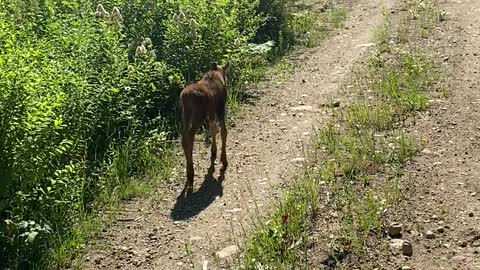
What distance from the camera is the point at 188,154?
275 inches

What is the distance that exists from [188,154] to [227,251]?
1507 millimetres

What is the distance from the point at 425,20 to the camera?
1293cm

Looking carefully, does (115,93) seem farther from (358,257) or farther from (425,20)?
(425,20)

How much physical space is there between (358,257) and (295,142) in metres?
2.94

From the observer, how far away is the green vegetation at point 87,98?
588cm

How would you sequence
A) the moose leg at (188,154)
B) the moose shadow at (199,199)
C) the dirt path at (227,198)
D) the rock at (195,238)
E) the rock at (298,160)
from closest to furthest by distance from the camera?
1. the dirt path at (227,198)
2. the rock at (195,238)
3. the moose shadow at (199,199)
4. the moose leg at (188,154)
5. the rock at (298,160)

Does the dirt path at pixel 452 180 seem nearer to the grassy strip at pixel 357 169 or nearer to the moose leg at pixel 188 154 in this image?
the grassy strip at pixel 357 169

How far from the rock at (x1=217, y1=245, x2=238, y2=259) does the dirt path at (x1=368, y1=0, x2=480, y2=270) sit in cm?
131

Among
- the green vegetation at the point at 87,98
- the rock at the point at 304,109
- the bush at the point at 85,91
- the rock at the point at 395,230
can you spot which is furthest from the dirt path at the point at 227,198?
the rock at the point at 395,230

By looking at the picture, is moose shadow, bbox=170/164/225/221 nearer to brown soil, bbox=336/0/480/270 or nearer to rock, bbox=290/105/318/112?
brown soil, bbox=336/0/480/270

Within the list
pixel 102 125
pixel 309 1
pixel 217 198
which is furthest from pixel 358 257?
pixel 309 1

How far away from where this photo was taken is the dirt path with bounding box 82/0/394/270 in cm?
598

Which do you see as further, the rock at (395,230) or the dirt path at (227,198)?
the dirt path at (227,198)

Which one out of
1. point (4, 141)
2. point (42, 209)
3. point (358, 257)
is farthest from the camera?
point (42, 209)
